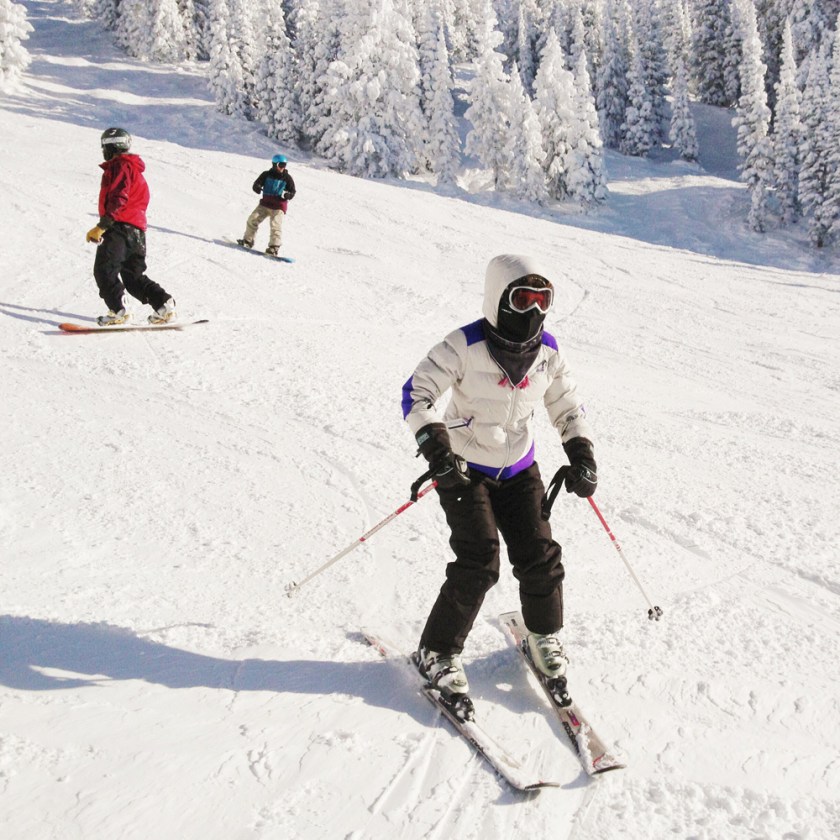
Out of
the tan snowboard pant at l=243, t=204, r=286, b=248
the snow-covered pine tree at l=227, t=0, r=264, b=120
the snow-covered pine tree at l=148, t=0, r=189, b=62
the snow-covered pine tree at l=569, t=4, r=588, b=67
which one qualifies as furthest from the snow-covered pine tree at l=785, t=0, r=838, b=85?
the tan snowboard pant at l=243, t=204, r=286, b=248

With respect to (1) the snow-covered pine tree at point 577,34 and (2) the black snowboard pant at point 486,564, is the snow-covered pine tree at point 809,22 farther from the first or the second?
(2) the black snowboard pant at point 486,564

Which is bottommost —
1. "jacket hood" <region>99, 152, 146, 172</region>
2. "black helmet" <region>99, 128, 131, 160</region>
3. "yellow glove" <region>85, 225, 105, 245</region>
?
"yellow glove" <region>85, 225, 105, 245</region>

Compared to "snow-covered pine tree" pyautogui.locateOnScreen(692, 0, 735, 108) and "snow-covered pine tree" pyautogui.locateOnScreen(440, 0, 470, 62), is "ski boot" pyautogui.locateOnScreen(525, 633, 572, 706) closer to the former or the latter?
"snow-covered pine tree" pyautogui.locateOnScreen(692, 0, 735, 108)

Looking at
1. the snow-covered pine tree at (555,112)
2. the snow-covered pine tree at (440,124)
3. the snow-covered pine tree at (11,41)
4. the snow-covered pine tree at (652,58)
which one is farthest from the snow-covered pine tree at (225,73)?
the snow-covered pine tree at (652,58)

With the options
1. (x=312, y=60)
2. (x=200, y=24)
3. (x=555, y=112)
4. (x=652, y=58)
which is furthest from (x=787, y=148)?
(x=200, y=24)

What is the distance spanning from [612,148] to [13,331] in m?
55.9

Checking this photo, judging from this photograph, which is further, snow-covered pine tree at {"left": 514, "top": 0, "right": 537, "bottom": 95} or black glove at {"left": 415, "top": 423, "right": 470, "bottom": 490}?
snow-covered pine tree at {"left": 514, "top": 0, "right": 537, "bottom": 95}

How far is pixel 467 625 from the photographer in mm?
3072

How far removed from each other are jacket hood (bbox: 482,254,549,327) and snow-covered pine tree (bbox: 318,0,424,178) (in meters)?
34.4

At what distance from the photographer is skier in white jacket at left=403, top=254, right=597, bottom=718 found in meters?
2.97

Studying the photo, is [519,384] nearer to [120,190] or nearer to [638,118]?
[120,190]

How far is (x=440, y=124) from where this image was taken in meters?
38.7

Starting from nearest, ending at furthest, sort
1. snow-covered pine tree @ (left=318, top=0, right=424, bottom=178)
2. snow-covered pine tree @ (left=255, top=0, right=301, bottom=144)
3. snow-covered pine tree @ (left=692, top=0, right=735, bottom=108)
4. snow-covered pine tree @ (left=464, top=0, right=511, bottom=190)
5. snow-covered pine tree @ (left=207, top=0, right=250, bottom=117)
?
snow-covered pine tree @ (left=318, top=0, right=424, bottom=178)
snow-covered pine tree @ (left=464, top=0, right=511, bottom=190)
snow-covered pine tree @ (left=255, top=0, right=301, bottom=144)
snow-covered pine tree @ (left=207, top=0, right=250, bottom=117)
snow-covered pine tree @ (left=692, top=0, right=735, bottom=108)

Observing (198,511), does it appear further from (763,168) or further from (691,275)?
(763,168)
